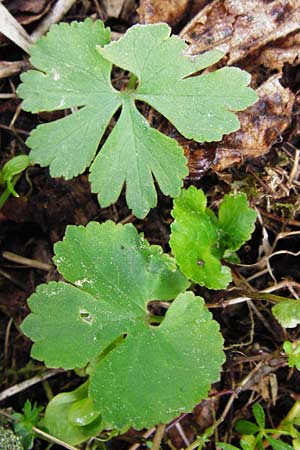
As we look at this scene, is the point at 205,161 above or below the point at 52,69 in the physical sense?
below

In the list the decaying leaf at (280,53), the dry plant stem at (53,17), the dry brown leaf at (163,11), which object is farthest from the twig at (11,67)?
the decaying leaf at (280,53)

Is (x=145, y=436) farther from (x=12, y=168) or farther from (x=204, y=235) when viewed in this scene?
(x=12, y=168)

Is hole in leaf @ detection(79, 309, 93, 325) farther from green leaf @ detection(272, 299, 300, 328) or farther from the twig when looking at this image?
the twig

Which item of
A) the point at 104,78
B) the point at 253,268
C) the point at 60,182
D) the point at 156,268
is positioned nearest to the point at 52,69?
the point at 104,78

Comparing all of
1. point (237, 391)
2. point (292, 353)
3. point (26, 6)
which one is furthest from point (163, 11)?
point (237, 391)

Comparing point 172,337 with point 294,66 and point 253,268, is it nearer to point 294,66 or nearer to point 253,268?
point 253,268

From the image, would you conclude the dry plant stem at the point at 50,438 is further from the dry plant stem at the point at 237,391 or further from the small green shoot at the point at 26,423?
the dry plant stem at the point at 237,391

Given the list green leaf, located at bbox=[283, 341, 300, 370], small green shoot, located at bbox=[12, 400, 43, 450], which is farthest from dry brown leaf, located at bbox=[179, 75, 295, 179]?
small green shoot, located at bbox=[12, 400, 43, 450]
